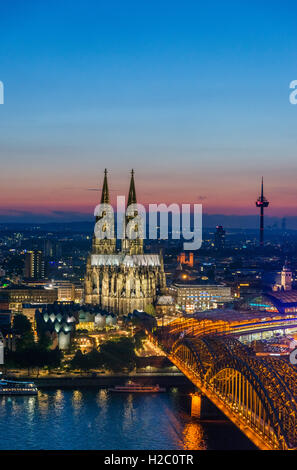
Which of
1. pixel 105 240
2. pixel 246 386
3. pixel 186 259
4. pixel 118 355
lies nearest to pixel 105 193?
pixel 105 240

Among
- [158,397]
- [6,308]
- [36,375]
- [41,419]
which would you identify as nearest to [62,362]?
[36,375]

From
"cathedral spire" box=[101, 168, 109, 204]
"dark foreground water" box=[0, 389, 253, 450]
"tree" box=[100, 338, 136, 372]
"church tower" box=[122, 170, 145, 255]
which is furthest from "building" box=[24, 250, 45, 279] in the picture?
"dark foreground water" box=[0, 389, 253, 450]

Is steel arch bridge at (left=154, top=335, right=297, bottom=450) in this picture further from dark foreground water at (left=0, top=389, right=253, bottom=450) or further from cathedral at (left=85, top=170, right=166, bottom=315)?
cathedral at (left=85, top=170, right=166, bottom=315)

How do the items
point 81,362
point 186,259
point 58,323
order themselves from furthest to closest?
point 186,259 < point 58,323 < point 81,362

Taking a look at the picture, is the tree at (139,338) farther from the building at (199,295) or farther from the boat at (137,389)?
the building at (199,295)

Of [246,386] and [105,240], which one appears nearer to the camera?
[246,386]

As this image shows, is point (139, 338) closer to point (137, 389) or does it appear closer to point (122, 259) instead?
point (137, 389)
